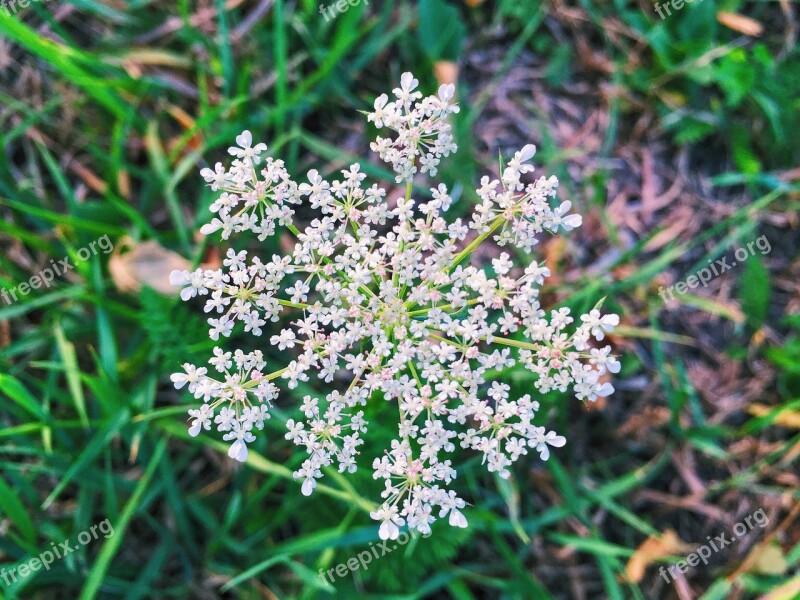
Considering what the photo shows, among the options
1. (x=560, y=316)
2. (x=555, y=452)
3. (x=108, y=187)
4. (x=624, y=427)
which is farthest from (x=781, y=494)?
(x=108, y=187)

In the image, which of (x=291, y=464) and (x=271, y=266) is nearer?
(x=271, y=266)

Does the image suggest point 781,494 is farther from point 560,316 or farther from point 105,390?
point 105,390

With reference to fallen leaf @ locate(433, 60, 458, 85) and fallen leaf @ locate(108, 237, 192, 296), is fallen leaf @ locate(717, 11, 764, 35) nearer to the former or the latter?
fallen leaf @ locate(433, 60, 458, 85)

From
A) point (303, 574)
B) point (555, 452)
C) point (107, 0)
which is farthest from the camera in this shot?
point (107, 0)

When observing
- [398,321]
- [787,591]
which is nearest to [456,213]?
[398,321]

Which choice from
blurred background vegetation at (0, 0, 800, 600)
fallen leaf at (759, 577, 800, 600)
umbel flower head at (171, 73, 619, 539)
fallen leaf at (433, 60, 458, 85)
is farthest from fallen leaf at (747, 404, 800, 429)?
fallen leaf at (433, 60, 458, 85)
